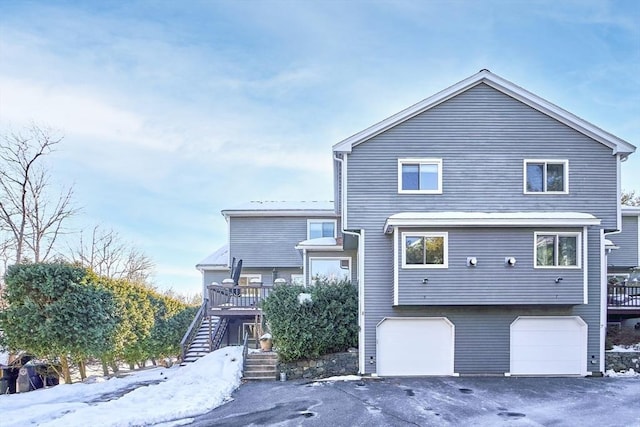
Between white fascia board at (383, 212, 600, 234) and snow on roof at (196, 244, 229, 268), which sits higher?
white fascia board at (383, 212, 600, 234)

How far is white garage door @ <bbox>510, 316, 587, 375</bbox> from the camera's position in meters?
13.1

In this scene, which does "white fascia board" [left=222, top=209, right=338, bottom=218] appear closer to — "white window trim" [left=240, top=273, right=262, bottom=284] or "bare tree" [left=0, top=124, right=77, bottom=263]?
"white window trim" [left=240, top=273, right=262, bottom=284]

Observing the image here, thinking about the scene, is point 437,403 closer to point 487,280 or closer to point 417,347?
point 417,347

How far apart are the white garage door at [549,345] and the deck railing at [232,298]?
8222 millimetres

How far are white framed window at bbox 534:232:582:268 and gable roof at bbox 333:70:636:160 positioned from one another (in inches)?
125

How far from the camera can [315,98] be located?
1792cm

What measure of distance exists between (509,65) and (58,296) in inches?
621

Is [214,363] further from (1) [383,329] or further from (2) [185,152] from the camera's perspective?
(2) [185,152]

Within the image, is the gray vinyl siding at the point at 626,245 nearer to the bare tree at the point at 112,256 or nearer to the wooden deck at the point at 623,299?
the wooden deck at the point at 623,299

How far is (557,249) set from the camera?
1262 centimetres

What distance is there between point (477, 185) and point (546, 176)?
213 centimetres

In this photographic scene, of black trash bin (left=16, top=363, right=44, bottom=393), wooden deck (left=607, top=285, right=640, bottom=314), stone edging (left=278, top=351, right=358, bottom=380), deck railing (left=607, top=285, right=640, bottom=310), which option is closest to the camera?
stone edging (left=278, top=351, right=358, bottom=380)

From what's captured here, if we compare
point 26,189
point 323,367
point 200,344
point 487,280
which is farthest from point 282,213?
point 26,189

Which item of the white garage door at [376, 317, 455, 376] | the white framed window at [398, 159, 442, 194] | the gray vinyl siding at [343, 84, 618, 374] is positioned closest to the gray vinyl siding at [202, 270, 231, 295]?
the gray vinyl siding at [343, 84, 618, 374]
